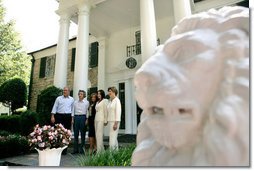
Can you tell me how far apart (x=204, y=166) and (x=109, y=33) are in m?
11.7

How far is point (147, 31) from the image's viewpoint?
6965 mm

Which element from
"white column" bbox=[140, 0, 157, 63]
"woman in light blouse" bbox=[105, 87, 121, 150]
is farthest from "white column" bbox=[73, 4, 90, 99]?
"woman in light blouse" bbox=[105, 87, 121, 150]

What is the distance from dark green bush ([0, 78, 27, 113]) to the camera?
43.7 feet

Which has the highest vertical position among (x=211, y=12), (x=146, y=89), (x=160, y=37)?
(x=160, y=37)

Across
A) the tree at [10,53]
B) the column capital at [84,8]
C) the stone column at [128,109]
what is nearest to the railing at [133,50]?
the stone column at [128,109]

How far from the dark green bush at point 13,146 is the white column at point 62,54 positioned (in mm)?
2753

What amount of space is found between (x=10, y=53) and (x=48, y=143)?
13612 millimetres

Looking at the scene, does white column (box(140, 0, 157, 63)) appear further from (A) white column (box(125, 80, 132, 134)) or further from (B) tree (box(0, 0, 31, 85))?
(B) tree (box(0, 0, 31, 85))

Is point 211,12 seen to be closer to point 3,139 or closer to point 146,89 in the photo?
point 146,89

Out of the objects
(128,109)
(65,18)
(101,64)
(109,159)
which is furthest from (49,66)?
(109,159)

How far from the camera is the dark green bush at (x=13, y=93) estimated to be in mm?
13312

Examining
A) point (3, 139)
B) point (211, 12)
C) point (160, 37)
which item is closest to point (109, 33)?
point (160, 37)

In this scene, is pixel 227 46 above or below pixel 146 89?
above

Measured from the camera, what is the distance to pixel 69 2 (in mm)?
9141
